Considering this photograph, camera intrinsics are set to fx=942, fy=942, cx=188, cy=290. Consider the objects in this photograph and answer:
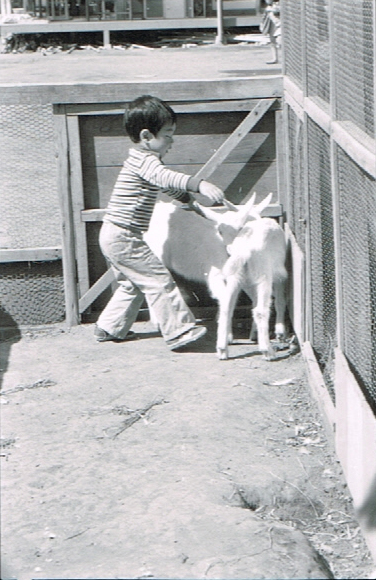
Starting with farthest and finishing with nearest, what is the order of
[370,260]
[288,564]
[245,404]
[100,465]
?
[245,404] < [100,465] < [370,260] < [288,564]

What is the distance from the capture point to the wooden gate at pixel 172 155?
6203 millimetres

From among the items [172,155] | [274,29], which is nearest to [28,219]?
[172,155]

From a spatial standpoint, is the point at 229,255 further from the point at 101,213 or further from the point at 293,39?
the point at 293,39

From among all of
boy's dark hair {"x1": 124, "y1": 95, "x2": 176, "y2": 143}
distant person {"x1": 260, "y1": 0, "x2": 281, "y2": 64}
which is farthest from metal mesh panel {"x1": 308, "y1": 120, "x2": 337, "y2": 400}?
distant person {"x1": 260, "y1": 0, "x2": 281, "y2": 64}

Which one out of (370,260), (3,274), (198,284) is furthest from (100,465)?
(3,274)

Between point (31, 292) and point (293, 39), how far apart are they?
2.46 m

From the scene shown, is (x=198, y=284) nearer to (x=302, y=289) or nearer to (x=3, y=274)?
(x=302, y=289)

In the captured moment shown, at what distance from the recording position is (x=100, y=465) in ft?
13.9

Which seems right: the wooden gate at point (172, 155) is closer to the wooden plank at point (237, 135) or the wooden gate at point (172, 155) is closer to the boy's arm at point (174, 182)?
the wooden plank at point (237, 135)

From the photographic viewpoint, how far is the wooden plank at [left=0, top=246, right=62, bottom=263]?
6.39m

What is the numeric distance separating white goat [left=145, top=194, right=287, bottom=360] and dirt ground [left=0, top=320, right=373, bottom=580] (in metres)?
0.29

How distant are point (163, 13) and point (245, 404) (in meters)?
15.2

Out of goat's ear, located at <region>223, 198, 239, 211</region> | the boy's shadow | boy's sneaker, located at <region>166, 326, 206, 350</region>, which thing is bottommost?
the boy's shadow

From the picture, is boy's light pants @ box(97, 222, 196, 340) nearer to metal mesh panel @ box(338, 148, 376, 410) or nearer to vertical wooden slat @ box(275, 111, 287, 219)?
vertical wooden slat @ box(275, 111, 287, 219)
